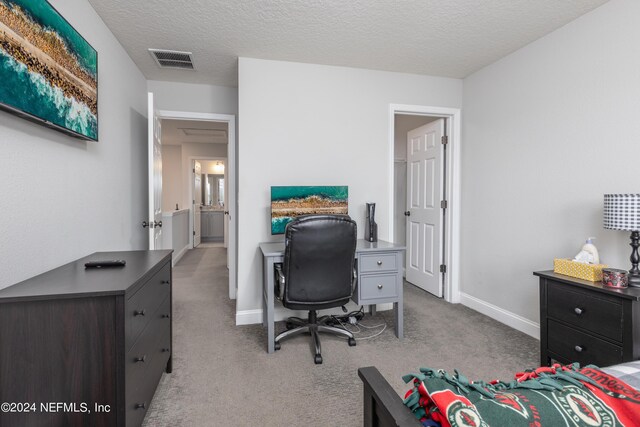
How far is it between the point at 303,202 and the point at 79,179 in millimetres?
1706

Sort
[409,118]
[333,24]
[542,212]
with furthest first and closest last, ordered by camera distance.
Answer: [409,118], [542,212], [333,24]

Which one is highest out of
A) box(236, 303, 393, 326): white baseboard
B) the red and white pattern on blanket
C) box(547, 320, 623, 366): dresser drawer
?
the red and white pattern on blanket

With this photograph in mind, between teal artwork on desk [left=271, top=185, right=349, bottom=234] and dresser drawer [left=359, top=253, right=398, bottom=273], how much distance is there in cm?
67

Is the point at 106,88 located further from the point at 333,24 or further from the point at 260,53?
the point at 333,24

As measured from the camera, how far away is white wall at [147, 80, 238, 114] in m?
3.48

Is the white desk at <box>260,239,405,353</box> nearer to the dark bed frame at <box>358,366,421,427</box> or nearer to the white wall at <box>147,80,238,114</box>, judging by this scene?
the dark bed frame at <box>358,366,421,427</box>

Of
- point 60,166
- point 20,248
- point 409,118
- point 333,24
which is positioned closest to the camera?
point 20,248

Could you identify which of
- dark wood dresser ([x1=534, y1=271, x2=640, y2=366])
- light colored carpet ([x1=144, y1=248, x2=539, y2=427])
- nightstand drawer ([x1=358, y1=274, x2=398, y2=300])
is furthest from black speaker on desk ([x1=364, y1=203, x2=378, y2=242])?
dark wood dresser ([x1=534, y1=271, x2=640, y2=366])

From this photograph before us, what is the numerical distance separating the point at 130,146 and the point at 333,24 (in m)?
2.05

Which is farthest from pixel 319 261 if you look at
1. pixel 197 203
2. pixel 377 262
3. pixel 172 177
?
pixel 197 203

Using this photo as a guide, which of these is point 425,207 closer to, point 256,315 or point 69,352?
point 256,315

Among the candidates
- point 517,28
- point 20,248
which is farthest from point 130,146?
point 517,28

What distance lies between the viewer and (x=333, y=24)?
241 cm

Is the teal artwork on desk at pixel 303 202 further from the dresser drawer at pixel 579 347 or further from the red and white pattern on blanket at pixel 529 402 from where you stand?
the red and white pattern on blanket at pixel 529 402
